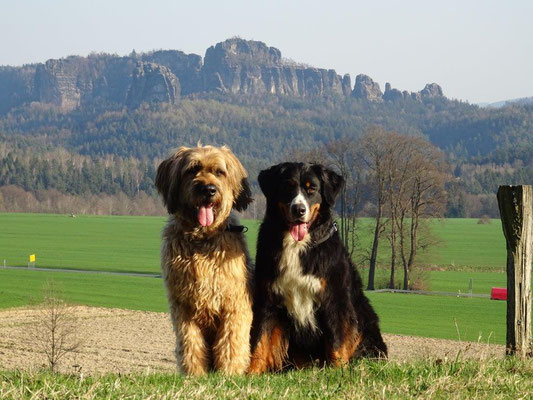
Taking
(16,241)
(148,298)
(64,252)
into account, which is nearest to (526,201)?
(148,298)

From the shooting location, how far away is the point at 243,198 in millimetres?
A: 6770

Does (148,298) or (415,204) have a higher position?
(415,204)

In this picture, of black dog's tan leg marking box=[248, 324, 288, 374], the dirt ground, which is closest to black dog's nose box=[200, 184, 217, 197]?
black dog's tan leg marking box=[248, 324, 288, 374]

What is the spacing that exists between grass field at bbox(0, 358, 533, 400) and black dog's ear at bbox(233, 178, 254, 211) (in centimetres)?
148

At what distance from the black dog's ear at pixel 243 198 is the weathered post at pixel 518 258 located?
2538 mm

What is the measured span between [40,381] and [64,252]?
239ft

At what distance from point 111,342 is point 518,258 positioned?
23.7 m

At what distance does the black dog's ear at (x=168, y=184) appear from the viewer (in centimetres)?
660

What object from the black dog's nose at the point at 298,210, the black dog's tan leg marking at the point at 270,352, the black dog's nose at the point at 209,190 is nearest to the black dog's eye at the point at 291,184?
the black dog's nose at the point at 298,210

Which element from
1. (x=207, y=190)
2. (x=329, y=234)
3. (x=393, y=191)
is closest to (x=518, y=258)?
(x=329, y=234)

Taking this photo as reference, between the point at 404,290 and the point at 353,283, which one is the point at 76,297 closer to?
the point at 404,290

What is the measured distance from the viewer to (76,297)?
143ft

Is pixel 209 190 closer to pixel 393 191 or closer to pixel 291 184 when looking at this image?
pixel 291 184

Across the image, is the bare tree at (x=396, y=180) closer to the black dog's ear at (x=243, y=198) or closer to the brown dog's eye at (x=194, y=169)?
the black dog's ear at (x=243, y=198)
